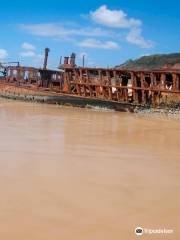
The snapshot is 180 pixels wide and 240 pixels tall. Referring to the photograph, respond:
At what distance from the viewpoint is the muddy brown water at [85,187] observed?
3787 millimetres

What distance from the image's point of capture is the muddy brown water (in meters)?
3.79

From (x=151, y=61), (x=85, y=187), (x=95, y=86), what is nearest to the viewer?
(x=85, y=187)

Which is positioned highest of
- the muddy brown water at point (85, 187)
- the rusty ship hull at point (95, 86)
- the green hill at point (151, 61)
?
the green hill at point (151, 61)

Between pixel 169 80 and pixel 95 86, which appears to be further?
pixel 95 86

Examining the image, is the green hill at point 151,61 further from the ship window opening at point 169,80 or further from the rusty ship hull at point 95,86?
the ship window opening at point 169,80

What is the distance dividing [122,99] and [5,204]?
58.3 feet

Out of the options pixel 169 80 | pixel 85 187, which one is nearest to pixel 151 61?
pixel 169 80

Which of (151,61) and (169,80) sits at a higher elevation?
(151,61)

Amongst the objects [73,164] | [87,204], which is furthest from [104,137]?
[87,204]

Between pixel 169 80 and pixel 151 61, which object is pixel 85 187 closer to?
pixel 169 80

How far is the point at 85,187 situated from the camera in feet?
16.7

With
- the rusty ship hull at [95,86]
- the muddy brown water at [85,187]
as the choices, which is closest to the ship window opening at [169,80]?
the rusty ship hull at [95,86]

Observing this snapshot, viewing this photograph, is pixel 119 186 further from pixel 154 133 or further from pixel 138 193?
pixel 154 133

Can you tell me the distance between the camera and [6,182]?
16.8 ft
